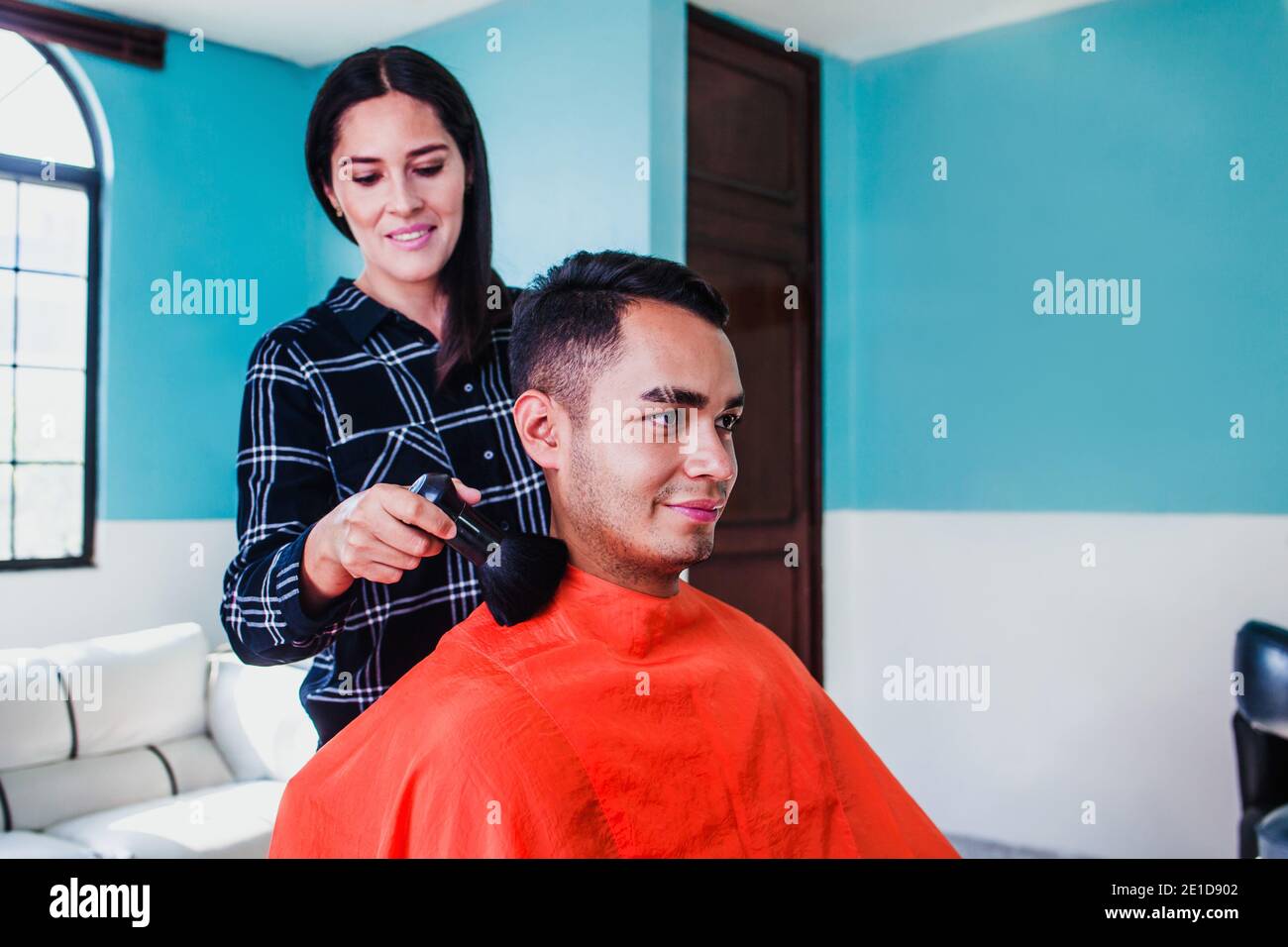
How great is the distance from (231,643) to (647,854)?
0.65 m

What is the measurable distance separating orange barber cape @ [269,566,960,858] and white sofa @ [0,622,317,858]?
28 cm

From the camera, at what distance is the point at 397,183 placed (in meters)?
1.34

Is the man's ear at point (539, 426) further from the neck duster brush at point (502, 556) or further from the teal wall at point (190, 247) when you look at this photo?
the teal wall at point (190, 247)

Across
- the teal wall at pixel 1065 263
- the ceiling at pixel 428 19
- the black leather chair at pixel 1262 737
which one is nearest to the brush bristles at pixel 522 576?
the ceiling at pixel 428 19

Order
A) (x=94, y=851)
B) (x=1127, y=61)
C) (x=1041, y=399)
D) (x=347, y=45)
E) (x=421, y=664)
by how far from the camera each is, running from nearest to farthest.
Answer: (x=421, y=664) < (x=94, y=851) < (x=347, y=45) < (x=1127, y=61) < (x=1041, y=399)

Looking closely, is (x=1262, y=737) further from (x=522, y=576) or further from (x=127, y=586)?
(x=127, y=586)

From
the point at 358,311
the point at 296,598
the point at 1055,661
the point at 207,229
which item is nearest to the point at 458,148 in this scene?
the point at 358,311

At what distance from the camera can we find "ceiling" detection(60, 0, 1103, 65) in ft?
4.75

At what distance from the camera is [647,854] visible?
115cm

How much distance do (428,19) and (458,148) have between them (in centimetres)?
35

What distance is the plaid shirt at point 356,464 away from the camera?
4.23ft

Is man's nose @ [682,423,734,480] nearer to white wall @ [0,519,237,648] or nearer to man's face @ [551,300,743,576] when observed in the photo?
man's face @ [551,300,743,576]
